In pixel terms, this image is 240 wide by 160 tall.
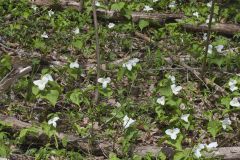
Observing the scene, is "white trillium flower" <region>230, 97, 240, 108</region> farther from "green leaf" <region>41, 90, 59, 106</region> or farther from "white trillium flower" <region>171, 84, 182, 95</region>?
"green leaf" <region>41, 90, 59, 106</region>

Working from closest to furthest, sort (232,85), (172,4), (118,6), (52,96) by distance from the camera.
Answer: (52,96) < (232,85) < (118,6) < (172,4)

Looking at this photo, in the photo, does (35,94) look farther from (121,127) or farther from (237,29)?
(237,29)

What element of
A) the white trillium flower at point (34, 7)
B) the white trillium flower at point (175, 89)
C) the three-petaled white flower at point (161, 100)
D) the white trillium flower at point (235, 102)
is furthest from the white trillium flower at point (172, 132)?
the white trillium flower at point (34, 7)

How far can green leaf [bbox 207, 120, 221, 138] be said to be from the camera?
3652mm

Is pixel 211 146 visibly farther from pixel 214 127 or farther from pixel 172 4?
pixel 172 4

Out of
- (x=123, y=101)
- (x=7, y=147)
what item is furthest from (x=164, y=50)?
(x=7, y=147)

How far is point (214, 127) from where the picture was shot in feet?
12.0

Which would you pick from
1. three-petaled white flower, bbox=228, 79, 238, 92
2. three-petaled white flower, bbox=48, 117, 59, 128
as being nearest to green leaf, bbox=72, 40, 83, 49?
three-petaled white flower, bbox=48, 117, 59, 128

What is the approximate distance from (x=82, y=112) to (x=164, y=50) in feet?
4.38

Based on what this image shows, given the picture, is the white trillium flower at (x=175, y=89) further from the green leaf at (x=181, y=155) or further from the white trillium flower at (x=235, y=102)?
the green leaf at (x=181, y=155)

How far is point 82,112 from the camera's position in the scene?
393 centimetres

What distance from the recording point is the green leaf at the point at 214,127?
3.65m

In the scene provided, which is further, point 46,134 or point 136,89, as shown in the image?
point 136,89

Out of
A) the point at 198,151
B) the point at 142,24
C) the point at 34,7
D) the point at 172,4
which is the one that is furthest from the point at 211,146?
the point at 34,7
